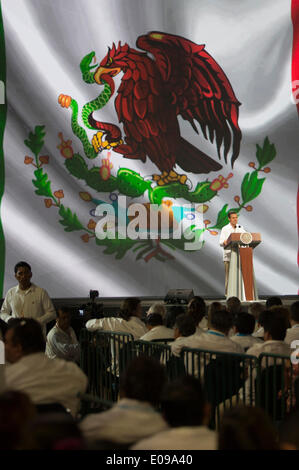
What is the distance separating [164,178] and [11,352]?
7442 mm

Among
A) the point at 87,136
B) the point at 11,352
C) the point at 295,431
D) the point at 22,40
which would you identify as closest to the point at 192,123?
the point at 87,136

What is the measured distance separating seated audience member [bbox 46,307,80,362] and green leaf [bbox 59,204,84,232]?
4246 millimetres

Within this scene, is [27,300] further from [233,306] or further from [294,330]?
[294,330]

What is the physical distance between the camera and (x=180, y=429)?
211cm

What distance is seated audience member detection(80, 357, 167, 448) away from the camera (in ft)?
7.42

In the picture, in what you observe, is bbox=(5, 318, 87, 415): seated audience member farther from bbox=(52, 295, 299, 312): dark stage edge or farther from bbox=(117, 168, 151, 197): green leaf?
bbox=(117, 168, 151, 197): green leaf

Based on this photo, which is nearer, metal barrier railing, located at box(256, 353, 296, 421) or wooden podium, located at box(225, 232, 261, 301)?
metal barrier railing, located at box(256, 353, 296, 421)

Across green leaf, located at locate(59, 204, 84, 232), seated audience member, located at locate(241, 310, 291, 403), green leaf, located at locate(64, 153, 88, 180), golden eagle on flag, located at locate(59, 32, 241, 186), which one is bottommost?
seated audience member, located at locate(241, 310, 291, 403)

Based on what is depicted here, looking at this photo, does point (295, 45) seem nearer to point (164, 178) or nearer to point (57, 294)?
point (164, 178)

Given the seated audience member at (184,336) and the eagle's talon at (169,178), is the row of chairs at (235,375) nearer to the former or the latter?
the seated audience member at (184,336)

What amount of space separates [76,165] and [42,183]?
1.93ft

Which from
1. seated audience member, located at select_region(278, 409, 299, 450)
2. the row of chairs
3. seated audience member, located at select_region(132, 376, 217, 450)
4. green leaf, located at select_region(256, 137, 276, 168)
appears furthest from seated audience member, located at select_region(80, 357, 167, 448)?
green leaf, located at select_region(256, 137, 276, 168)

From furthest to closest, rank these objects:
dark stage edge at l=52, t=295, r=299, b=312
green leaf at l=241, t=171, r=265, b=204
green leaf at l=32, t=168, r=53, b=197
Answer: green leaf at l=241, t=171, r=265, b=204 → green leaf at l=32, t=168, r=53, b=197 → dark stage edge at l=52, t=295, r=299, b=312
